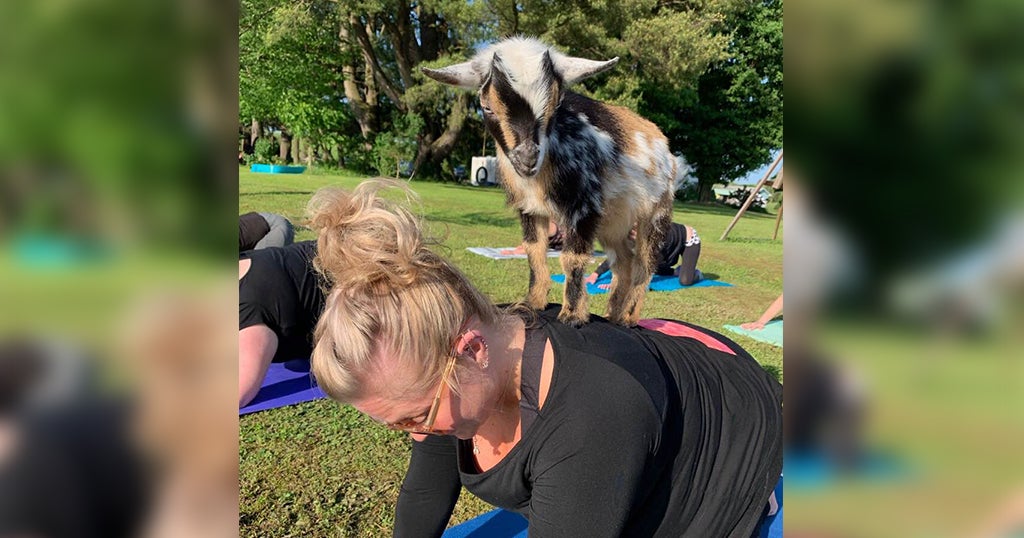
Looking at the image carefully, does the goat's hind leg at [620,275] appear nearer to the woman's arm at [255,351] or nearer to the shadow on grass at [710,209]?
the woman's arm at [255,351]

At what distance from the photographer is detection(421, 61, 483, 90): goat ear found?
7.43ft

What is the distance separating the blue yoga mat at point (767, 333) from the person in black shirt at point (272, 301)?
447 cm

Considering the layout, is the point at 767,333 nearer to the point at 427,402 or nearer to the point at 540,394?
the point at 540,394

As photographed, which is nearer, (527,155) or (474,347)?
(474,347)

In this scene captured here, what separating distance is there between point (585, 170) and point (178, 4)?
81.3 inches

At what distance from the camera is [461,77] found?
7.48 feet

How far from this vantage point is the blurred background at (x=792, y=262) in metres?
0.35

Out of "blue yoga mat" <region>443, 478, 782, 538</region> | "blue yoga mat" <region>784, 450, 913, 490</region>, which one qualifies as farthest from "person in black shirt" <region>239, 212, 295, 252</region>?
"blue yoga mat" <region>784, 450, 913, 490</region>

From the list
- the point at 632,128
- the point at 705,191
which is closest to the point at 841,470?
the point at 632,128

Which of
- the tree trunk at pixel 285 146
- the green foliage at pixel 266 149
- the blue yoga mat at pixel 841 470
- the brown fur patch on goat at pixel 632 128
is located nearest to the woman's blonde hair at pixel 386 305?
the blue yoga mat at pixel 841 470

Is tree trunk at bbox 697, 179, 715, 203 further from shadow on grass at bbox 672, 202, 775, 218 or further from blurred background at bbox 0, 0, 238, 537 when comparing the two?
blurred background at bbox 0, 0, 238, 537

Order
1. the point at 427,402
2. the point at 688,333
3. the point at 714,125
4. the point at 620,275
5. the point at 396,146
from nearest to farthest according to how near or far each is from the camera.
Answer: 1. the point at 427,402
2. the point at 688,333
3. the point at 620,275
4. the point at 714,125
5. the point at 396,146

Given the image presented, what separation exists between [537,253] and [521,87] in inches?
31.2

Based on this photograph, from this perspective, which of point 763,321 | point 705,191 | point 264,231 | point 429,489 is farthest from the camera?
point 705,191
